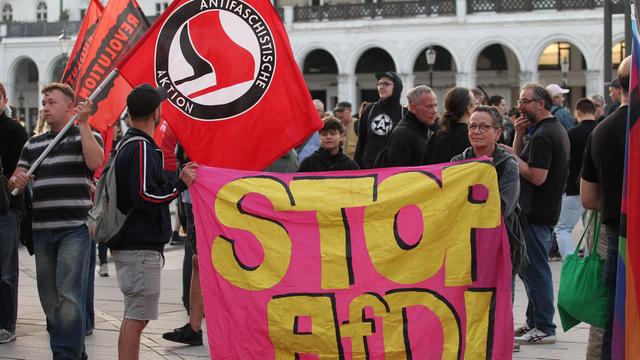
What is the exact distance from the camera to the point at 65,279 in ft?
23.7

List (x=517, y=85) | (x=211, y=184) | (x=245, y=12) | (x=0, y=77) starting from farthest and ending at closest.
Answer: (x=0, y=77), (x=517, y=85), (x=245, y=12), (x=211, y=184)

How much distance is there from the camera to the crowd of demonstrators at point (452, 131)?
812 centimetres

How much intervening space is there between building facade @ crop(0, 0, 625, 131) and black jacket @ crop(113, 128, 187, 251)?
34.3m

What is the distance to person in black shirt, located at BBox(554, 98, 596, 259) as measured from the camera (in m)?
12.5

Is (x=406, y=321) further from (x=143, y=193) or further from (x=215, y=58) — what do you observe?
(x=215, y=58)

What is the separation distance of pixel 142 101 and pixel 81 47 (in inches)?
145

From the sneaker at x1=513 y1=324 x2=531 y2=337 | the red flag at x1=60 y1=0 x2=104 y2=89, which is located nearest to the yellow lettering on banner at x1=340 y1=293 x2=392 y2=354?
the sneaker at x1=513 y1=324 x2=531 y2=337

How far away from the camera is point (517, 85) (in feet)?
160

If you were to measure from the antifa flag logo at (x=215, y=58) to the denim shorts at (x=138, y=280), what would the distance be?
117 cm

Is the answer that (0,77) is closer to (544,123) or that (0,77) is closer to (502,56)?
(502,56)

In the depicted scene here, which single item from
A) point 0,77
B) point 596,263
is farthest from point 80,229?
point 0,77

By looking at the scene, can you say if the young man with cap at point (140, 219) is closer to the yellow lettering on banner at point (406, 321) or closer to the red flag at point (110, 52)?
the yellow lettering on banner at point (406, 321)

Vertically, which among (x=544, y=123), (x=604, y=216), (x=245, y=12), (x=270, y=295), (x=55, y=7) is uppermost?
(x=55, y=7)

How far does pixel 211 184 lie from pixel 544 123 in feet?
10.5
